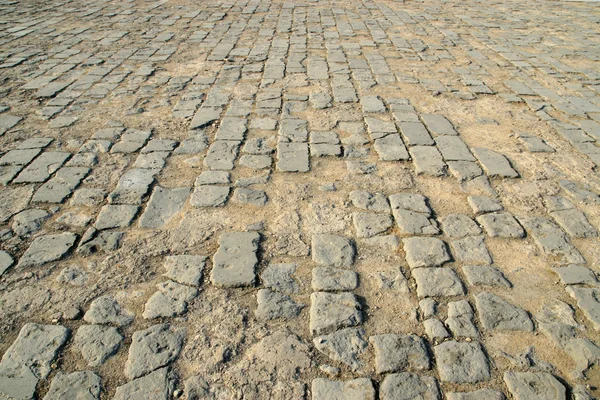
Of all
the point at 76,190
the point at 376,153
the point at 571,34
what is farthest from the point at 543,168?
the point at 571,34

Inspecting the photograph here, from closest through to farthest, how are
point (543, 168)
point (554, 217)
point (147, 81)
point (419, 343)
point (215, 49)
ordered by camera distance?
point (419, 343), point (554, 217), point (543, 168), point (147, 81), point (215, 49)

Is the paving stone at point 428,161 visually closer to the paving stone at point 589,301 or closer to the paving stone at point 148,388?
the paving stone at point 589,301

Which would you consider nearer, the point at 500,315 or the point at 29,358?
the point at 29,358

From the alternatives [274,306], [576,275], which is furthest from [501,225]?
[274,306]

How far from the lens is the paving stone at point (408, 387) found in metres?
2.14

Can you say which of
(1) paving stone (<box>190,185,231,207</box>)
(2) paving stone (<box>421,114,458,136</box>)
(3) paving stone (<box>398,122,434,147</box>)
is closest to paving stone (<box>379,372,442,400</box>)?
(1) paving stone (<box>190,185,231,207</box>)

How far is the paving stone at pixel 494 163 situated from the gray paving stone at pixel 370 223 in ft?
3.82

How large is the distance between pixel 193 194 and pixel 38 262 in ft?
3.71

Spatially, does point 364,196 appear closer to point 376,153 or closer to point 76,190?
point 376,153

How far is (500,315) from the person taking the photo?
2564 millimetres

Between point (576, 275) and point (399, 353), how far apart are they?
1.27m

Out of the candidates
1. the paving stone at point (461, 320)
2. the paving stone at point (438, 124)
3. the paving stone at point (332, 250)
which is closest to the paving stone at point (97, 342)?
the paving stone at point (332, 250)

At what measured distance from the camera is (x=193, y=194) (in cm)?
363

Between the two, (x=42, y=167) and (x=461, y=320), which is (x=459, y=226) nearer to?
(x=461, y=320)
